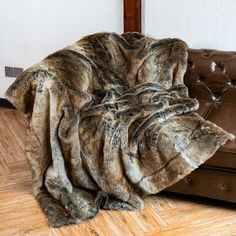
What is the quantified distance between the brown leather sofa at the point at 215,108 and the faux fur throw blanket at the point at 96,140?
10 cm

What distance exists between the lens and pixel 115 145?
2.15 metres

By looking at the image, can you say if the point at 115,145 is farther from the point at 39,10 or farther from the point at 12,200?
the point at 39,10

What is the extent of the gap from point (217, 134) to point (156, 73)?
661 mm

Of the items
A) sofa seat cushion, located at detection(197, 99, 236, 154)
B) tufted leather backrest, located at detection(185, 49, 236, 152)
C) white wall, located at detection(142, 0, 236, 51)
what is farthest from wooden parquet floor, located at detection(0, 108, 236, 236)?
white wall, located at detection(142, 0, 236, 51)

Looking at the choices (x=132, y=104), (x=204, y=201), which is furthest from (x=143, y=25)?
(x=204, y=201)

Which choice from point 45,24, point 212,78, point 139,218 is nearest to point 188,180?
point 139,218

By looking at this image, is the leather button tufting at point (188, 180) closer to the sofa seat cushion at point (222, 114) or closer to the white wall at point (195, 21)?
the sofa seat cushion at point (222, 114)

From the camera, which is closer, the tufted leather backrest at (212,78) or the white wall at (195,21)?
the tufted leather backrest at (212,78)

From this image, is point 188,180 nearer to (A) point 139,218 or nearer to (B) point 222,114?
(A) point 139,218

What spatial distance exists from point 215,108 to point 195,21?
0.67 m

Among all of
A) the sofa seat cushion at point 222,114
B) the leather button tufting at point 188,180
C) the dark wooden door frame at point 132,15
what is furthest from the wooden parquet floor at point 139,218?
the dark wooden door frame at point 132,15

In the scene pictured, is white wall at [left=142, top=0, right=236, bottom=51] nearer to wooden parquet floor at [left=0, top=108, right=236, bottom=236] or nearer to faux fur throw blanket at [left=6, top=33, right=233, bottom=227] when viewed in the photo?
faux fur throw blanket at [left=6, top=33, right=233, bottom=227]

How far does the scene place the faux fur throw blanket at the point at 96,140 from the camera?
2.10 m

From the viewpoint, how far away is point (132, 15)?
2.95m
